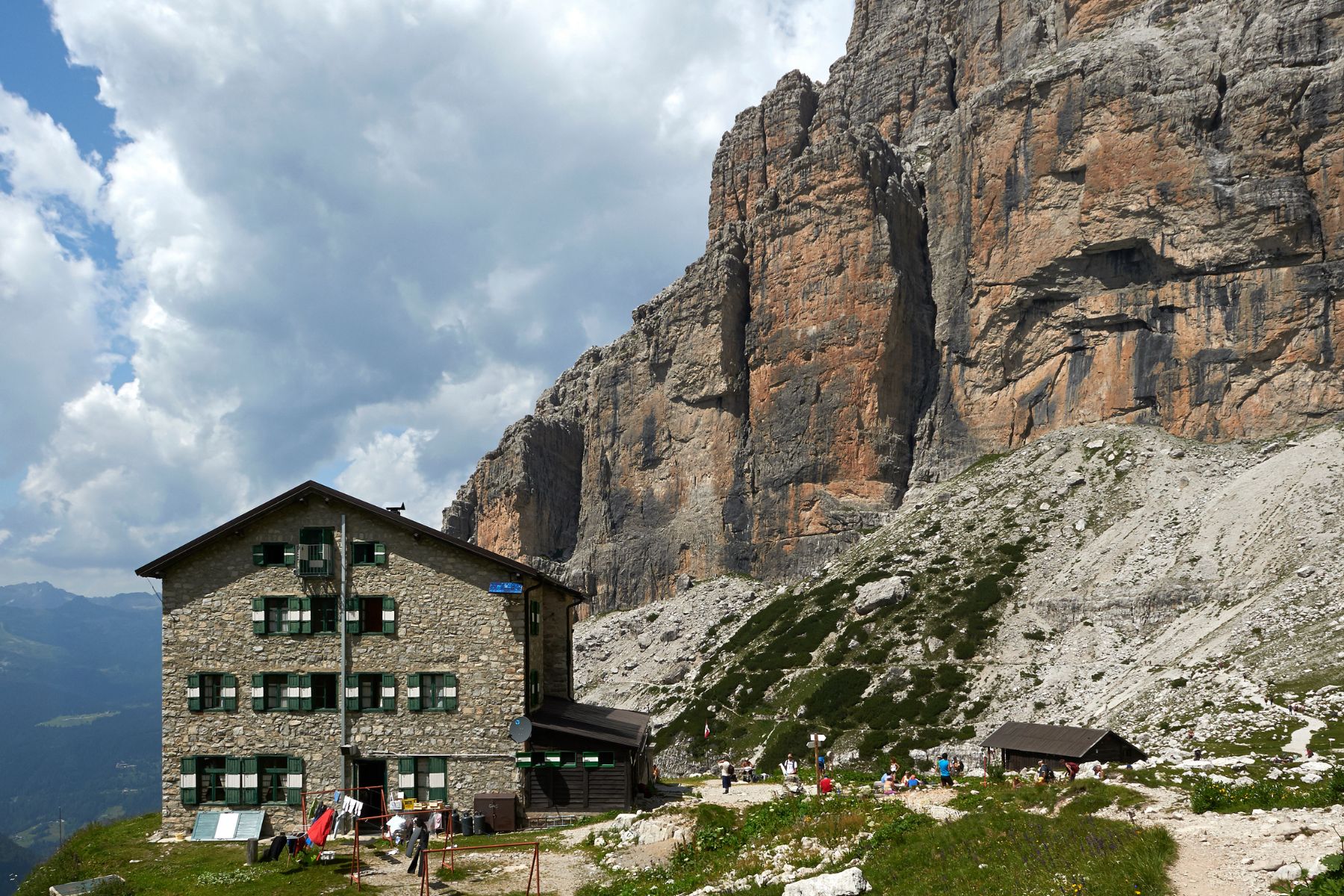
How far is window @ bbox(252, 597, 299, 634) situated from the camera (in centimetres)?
3609

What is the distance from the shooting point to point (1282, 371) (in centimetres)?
9119

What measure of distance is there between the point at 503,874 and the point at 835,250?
102300 millimetres

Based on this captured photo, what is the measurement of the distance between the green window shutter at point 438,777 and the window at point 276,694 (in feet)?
18.9

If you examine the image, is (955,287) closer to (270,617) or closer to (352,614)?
(352,614)

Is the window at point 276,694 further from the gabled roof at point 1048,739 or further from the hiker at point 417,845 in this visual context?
the gabled roof at point 1048,739

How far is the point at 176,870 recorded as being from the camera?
28.2 meters

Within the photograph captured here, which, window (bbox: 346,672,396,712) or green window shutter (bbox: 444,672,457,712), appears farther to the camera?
window (bbox: 346,672,396,712)

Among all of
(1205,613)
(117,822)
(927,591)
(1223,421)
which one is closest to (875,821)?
(117,822)

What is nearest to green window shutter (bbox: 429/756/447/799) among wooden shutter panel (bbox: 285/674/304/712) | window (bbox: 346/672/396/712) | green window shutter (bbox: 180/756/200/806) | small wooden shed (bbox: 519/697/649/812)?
window (bbox: 346/672/396/712)

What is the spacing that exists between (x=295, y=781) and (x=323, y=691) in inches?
132

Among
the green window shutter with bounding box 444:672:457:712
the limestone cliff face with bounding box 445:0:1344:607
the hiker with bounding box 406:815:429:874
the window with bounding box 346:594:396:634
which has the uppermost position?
the limestone cliff face with bounding box 445:0:1344:607

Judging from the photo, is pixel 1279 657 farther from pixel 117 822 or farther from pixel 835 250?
pixel 835 250

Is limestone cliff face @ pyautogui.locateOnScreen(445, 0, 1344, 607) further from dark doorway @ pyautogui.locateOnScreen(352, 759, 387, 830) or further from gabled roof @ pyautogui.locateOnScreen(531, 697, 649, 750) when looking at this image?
dark doorway @ pyautogui.locateOnScreen(352, 759, 387, 830)

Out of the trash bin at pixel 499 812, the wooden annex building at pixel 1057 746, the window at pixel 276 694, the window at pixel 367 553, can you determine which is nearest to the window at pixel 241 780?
the window at pixel 276 694
